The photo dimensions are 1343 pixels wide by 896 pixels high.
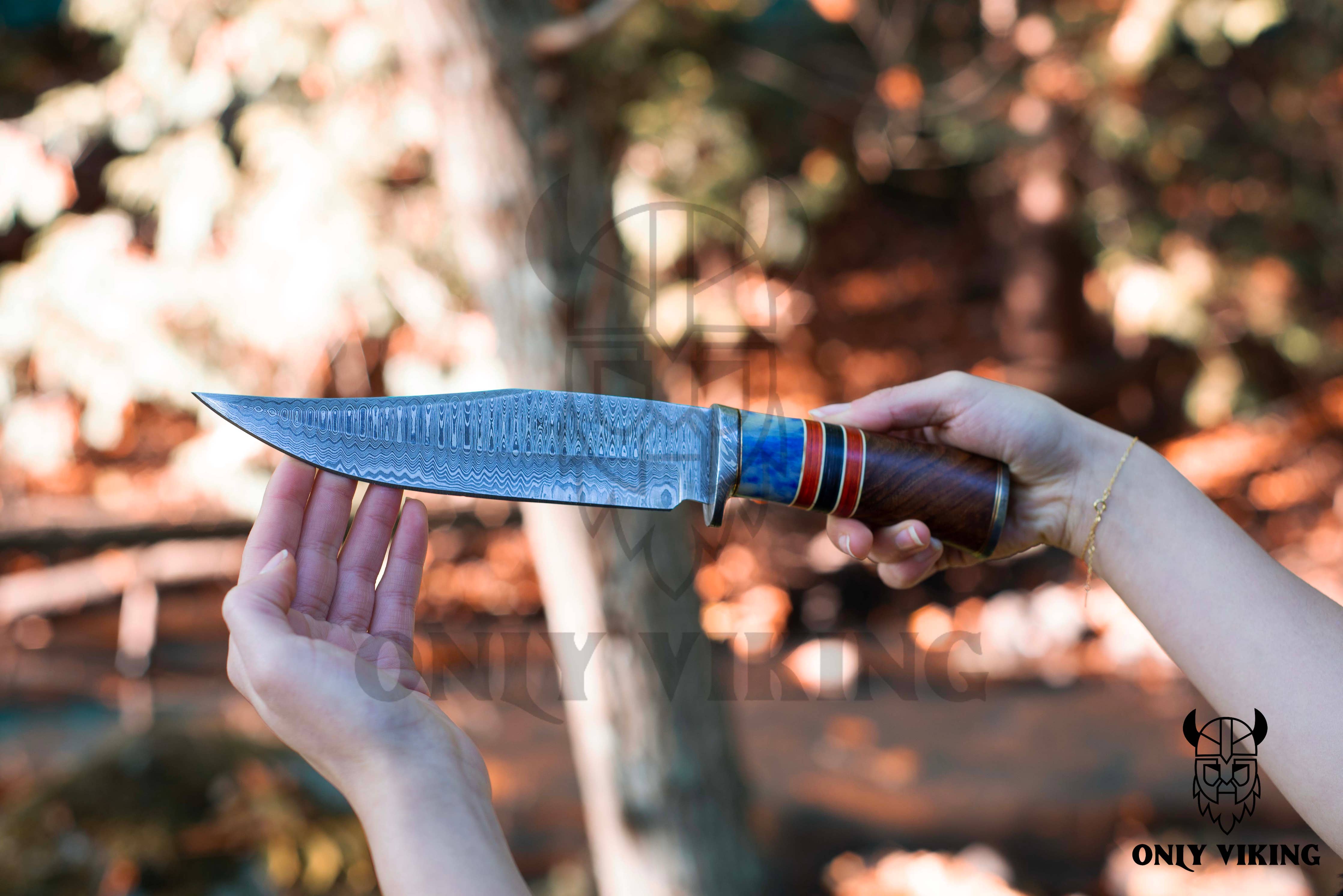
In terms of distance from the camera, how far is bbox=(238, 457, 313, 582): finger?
1.50 meters

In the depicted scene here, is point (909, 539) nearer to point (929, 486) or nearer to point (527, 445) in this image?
point (929, 486)

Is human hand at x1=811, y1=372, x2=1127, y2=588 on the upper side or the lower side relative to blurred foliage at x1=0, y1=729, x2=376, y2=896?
upper

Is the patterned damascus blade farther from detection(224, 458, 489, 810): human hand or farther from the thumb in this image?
the thumb

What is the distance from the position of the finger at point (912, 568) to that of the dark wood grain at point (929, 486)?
10cm

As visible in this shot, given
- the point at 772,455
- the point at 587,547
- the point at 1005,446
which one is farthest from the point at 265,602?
the point at 1005,446

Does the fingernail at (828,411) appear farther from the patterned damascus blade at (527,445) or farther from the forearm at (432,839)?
the forearm at (432,839)

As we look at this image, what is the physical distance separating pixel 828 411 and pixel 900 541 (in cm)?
35

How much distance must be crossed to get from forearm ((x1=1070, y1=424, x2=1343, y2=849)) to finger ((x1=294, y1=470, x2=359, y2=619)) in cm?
156

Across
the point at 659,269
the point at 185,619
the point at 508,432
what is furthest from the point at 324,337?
the point at 508,432

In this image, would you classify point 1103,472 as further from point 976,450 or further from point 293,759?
point 293,759

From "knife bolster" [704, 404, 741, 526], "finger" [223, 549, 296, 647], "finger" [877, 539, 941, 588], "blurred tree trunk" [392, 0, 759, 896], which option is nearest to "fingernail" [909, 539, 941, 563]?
"finger" [877, 539, 941, 588]

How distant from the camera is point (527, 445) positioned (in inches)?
65.6

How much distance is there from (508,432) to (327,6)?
9.00 ft

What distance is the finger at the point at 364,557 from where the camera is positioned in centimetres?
160
